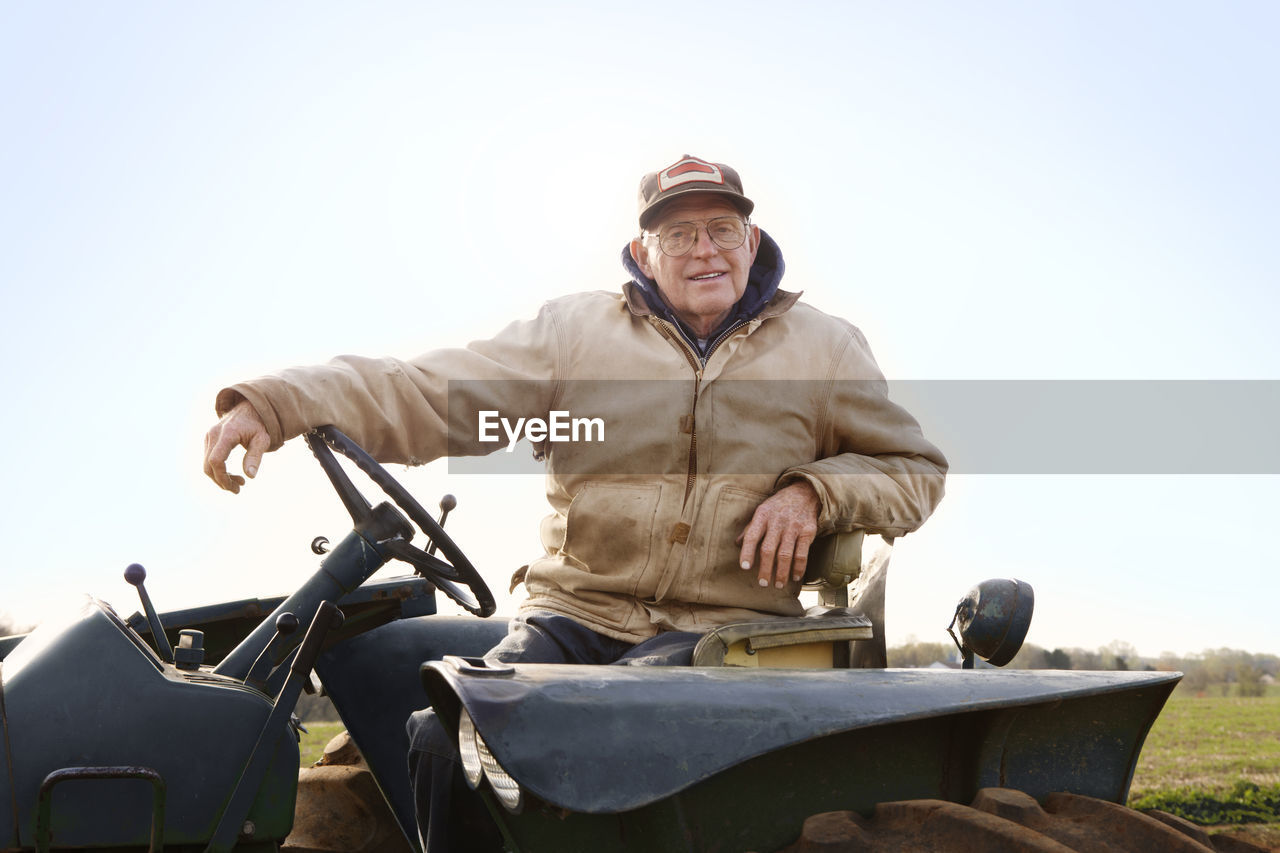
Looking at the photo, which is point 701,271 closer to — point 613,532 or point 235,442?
point 613,532

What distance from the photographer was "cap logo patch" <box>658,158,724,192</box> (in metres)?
2.96

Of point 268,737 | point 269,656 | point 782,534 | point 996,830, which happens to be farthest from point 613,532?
point 996,830

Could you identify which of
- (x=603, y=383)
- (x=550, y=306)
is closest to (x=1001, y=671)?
(x=603, y=383)

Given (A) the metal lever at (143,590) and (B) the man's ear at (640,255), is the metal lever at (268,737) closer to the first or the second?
(A) the metal lever at (143,590)

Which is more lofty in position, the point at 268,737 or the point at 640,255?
the point at 640,255

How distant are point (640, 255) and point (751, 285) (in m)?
0.32

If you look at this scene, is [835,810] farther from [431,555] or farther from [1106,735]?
[431,555]

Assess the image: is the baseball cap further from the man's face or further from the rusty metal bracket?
the rusty metal bracket

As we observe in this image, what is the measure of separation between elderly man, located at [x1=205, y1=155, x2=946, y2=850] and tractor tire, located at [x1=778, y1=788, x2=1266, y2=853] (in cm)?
86

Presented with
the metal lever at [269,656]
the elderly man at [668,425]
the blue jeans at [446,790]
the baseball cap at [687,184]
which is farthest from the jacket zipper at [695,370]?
the metal lever at [269,656]

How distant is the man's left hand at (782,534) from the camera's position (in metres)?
2.44

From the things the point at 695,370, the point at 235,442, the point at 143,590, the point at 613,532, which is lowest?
the point at 143,590

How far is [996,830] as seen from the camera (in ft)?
4.70

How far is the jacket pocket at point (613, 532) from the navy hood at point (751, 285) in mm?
499
